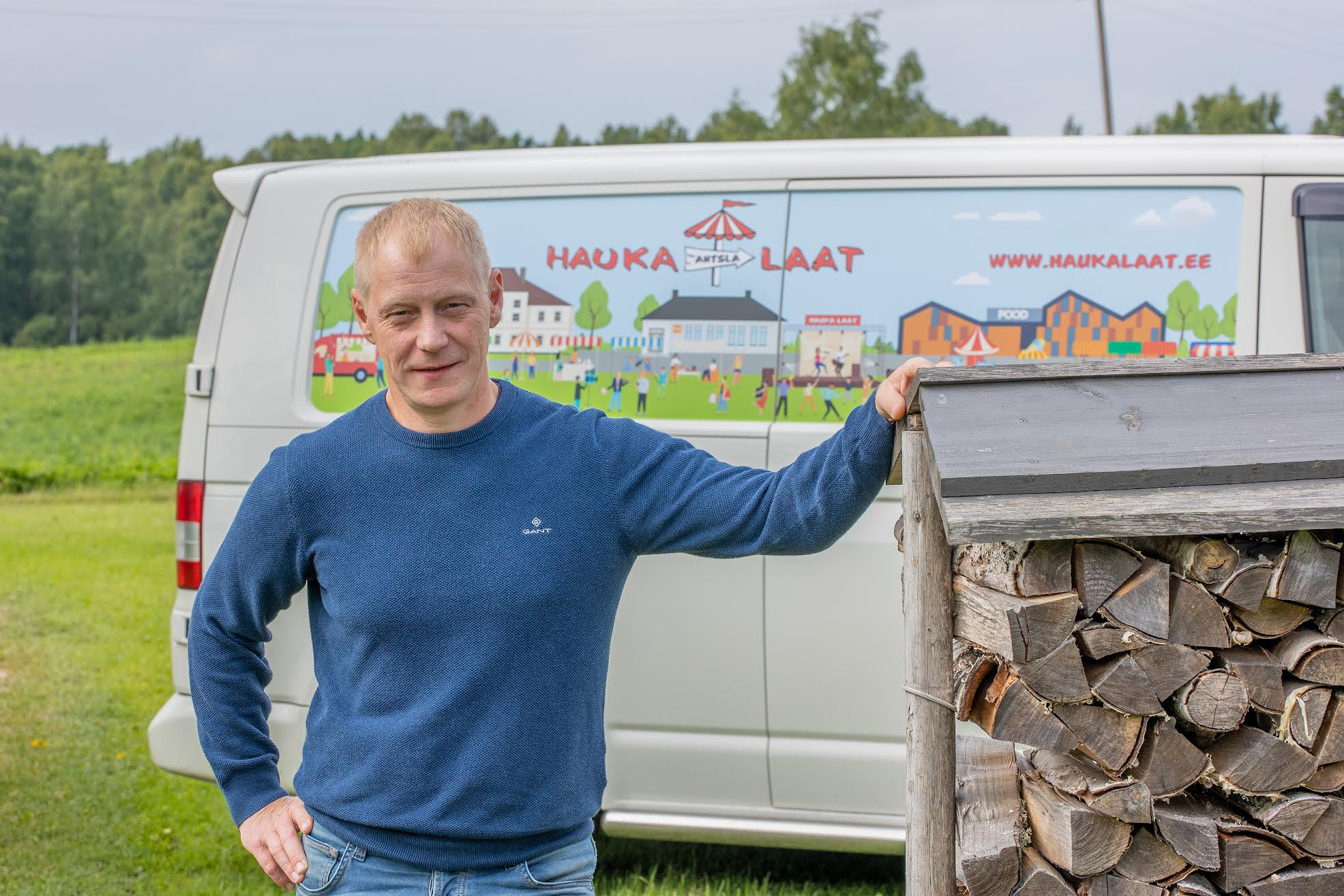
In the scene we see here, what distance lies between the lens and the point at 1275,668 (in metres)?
1.85

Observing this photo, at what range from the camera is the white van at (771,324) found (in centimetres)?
341

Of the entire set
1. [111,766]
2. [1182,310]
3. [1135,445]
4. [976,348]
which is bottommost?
[111,766]

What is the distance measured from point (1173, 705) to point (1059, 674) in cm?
21

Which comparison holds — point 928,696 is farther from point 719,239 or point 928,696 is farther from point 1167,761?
point 719,239

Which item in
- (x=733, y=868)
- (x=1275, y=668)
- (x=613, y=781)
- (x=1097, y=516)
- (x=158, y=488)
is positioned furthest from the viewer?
(x=158, y=488)

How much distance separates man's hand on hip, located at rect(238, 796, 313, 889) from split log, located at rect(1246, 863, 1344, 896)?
1.51 m

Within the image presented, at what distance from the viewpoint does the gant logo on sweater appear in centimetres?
201

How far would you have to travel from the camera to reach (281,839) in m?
2.05

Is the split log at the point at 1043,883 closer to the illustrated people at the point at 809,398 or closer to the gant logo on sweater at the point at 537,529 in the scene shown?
the gant logo on sweater at the point at 537,529

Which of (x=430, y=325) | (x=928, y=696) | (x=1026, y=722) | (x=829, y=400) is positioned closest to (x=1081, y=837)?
(x=1026, y=722)

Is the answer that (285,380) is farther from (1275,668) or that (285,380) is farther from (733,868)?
(1275,668)

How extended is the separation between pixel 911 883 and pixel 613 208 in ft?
7.52

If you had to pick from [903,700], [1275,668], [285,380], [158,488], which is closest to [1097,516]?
[1275,668]

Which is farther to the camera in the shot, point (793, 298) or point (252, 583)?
point (793, 298)
